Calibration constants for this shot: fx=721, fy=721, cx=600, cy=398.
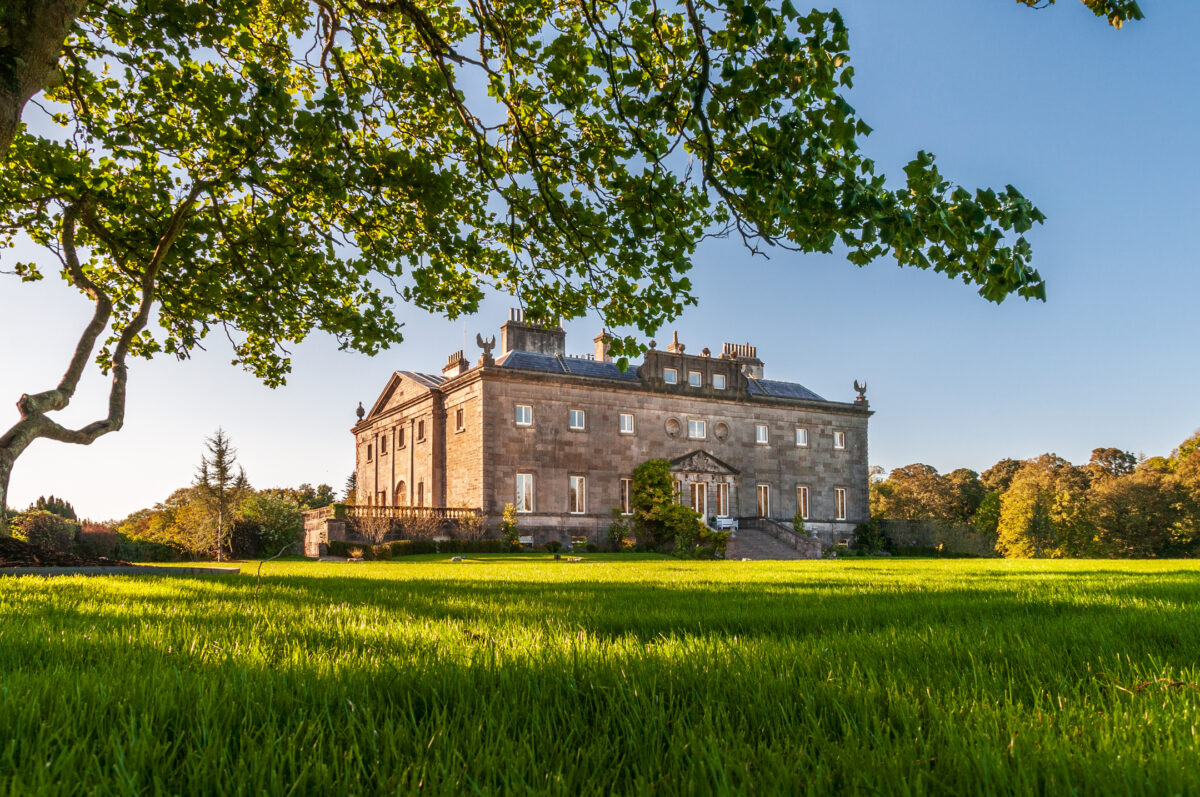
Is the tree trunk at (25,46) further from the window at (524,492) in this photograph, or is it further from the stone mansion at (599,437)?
the window at (524,492)

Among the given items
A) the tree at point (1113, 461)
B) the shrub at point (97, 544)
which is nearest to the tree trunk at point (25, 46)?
the shrub at point (97, 544)

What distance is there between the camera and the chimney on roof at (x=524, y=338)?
43.3 m

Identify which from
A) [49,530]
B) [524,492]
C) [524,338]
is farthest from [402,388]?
[49,530]

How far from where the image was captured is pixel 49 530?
3647 centimetres

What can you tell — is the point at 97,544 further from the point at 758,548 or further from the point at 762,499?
the point at 762,499

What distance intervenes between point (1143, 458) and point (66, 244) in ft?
290

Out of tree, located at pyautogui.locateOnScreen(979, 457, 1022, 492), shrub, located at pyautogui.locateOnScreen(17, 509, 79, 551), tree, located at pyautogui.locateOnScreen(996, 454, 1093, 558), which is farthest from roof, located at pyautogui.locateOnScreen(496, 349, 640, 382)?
tree, located at pyautogui.locateOnScreen(979, 457, 1022, 492)

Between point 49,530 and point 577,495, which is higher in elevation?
point 577,495

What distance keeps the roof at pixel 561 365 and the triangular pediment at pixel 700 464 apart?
5518 millimetres

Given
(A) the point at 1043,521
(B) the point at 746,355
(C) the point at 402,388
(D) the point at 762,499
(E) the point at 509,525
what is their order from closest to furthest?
(E) the point at 509,525
(D) the point at 762,499
(C) the point at 402,388
(A) the point at 1043,521
(B) the point at 746,355

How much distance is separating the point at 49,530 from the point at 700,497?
34526 millimetres

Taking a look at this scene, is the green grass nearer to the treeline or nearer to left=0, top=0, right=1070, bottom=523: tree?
left=0, top=0, right=1070, bottom=523: tree

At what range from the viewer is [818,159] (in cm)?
547

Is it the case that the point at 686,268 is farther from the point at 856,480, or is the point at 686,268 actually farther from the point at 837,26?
the point at 856,480
